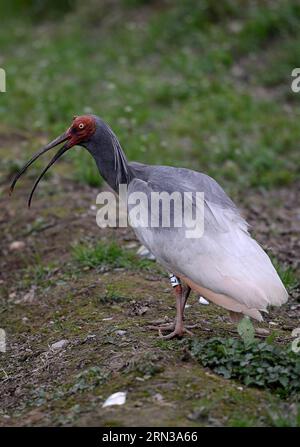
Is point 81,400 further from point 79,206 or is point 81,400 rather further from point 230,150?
point 230,150

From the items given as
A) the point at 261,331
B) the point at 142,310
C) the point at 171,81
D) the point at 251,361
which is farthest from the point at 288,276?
the point at 171,81

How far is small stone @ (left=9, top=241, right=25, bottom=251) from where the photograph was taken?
7.89 m

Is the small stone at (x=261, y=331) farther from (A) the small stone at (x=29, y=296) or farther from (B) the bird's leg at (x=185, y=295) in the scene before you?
(A) the small stone at (x=29, y=296)

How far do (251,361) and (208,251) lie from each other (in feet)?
2.38

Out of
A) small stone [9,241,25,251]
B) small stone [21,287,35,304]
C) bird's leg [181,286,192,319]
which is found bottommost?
small stone [21,287,35,304]

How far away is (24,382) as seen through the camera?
17.8 feet

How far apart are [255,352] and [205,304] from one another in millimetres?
1454

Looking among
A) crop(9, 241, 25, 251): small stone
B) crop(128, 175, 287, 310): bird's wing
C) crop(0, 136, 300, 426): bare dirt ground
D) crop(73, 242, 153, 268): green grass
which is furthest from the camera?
crop(9, 241, 25, 251): small stone

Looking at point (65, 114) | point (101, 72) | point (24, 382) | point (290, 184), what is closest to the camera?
point (24, 382)

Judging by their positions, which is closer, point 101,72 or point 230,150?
point 230,150

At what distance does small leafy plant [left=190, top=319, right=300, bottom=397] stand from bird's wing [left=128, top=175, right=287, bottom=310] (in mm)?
240

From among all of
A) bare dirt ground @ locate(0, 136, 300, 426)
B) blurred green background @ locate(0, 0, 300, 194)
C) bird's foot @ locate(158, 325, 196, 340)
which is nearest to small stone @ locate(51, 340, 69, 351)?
bare dirt ground @ locate(0, 136, 300, 426)

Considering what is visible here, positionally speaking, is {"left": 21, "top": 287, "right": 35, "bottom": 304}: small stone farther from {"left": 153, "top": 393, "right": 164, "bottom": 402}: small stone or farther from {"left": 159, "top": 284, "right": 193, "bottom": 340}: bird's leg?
{"left": 153, "top": 393, "right": 164, "bottom": 402}: small stone
